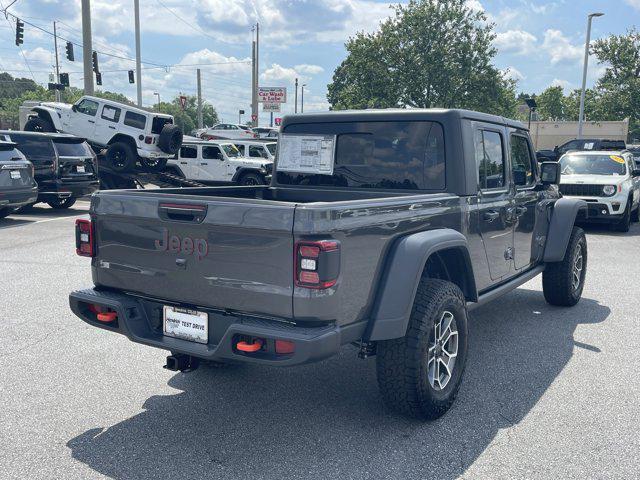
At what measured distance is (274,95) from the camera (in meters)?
67.1

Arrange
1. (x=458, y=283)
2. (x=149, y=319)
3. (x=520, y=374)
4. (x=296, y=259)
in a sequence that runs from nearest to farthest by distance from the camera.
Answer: (x=296, y=259)
(x=149, y=319)
(x=458, y=283)
(x=520, y=374)

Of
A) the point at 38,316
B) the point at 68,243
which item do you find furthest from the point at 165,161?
the point at 38,316

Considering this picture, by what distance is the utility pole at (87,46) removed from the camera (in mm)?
22469

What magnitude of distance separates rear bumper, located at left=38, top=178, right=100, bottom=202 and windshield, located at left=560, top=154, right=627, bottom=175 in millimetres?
10961

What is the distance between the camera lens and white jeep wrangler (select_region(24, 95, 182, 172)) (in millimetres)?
18547

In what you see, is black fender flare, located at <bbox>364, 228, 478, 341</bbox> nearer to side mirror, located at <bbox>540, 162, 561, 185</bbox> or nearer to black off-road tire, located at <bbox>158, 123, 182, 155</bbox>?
side mirror, located at <bbox>540, 162, 561, 185</bbox>

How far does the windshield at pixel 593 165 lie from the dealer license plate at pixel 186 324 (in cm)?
1207

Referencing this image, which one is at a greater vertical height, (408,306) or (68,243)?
(408,306)

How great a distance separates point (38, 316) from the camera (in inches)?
233

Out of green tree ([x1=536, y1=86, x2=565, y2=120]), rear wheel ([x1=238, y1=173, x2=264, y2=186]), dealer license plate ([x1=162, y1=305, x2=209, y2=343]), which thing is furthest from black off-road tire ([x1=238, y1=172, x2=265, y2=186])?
green tree ([x1=536, y1=86, x2=565, y2=120])

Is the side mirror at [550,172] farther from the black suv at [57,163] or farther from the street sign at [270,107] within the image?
the street sign at [270,107]

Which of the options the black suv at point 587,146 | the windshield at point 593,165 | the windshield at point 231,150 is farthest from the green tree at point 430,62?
the windshield at point 593,165

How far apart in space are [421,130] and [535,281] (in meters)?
4.41

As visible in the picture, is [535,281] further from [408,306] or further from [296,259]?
[296,259]
